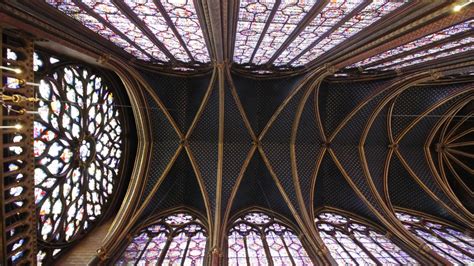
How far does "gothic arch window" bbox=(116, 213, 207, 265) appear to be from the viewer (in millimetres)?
7645

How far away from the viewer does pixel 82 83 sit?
8109mm

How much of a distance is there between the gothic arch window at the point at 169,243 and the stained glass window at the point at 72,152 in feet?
5.31

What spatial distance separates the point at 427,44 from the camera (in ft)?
21.5

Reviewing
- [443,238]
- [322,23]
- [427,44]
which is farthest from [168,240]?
[443,238]

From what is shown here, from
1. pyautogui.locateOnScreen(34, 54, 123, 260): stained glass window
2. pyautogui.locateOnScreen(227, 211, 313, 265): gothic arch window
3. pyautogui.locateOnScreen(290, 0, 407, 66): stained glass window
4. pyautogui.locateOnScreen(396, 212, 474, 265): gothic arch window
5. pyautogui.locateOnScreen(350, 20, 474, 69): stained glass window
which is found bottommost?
pyautogui.locateOnScreen(396, 212, 474, 265): gothic arch window

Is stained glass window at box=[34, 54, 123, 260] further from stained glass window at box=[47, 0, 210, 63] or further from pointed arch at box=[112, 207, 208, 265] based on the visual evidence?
stained glass window at box=[47, 0, 210, 63]

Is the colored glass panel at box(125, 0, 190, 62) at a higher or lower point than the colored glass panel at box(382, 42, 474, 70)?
higher

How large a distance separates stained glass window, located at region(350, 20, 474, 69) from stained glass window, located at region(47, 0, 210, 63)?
16.5 feet

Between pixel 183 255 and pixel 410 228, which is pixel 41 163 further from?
pixel 410 228

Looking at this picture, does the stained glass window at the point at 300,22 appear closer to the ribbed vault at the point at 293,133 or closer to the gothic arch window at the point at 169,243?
the ribbed vault at the point at 293,133

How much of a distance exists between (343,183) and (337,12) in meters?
7.09

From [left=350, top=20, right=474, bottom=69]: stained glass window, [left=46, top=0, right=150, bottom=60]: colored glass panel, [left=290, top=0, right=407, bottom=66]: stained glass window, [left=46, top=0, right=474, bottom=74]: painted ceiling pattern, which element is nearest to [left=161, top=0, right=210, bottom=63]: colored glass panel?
[left=46, top=0, right=474, bottom=74]: painted ceiling pattern

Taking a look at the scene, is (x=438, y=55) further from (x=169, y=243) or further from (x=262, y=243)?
(x=169, y=243)

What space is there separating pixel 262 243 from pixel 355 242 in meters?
2.90
